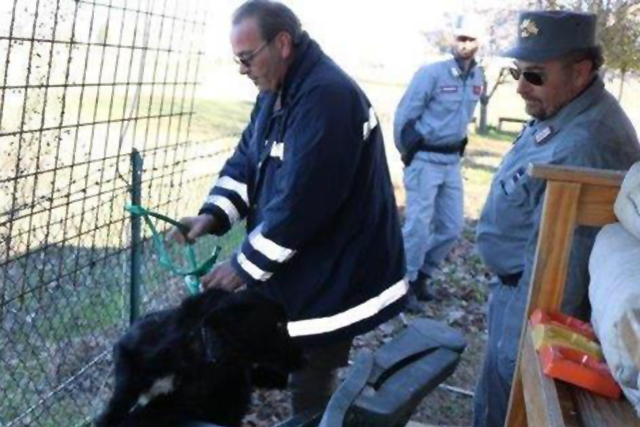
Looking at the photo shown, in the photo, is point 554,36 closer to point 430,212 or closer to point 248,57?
point 248,57

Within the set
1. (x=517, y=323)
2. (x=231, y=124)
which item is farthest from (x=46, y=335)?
(x=231, y=124)

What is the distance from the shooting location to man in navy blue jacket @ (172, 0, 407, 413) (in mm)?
2898

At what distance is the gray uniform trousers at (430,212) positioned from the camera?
6.82 m

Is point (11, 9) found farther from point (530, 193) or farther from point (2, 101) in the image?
point (530, 193)

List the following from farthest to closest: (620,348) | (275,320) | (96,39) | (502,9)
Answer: (502,9) < (96,39) < (275,320) < (620,348)

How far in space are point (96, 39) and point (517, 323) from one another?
2158 mm

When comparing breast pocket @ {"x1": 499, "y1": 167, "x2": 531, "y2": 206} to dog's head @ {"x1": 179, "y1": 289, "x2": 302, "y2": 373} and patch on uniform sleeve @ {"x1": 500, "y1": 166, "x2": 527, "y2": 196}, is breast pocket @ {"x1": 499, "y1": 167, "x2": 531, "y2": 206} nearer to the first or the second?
patch on uniform sleeve @ {"x1": 500, "y1": 166, "x2": 527, "y2": 196}

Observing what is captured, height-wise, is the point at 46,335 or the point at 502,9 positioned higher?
the point at 502,9

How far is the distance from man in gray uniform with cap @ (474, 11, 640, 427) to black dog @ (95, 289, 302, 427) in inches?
34.3

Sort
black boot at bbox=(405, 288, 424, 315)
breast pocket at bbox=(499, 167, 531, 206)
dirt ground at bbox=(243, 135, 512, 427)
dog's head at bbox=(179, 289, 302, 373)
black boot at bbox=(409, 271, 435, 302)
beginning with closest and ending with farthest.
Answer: dog's head at bbox=(179, 289, 302, 373) → breast pocket at bbox=(499, 167, 531, 206) → dirt ground at bbox=(243, 135, 512, 427) → black boot at bbox=(405, 288, 424, 315) → black boot at bbox=(409, 271, 435, 302)

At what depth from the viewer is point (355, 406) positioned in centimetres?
197

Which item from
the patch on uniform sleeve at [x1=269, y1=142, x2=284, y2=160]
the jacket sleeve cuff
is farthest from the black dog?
the patch on uniform sleeve at [x1=269, y1=142, x2=284, y2=160]

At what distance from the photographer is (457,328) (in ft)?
21.3

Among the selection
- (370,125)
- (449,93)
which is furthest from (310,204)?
(449,93)
